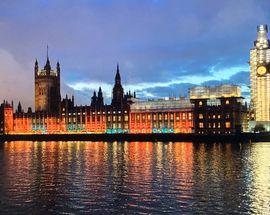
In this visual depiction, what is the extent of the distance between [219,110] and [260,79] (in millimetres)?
17649

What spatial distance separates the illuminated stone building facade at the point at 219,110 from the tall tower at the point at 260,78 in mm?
5550

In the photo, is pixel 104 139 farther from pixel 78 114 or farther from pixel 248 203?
pixel 248 203

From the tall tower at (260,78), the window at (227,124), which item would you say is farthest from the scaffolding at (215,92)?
the window at (227,124)

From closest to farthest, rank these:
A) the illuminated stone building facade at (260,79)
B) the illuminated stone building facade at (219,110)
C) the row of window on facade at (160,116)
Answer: the illuminated stone building facade at (219,110) < the illuminated stone building facade at (260,79) < the row of window on facade at (160,116)

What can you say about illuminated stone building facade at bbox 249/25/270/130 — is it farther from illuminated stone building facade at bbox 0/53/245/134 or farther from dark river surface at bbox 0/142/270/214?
dark river surface at bbox 0/142/270/214

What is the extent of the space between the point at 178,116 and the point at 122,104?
90.3ft

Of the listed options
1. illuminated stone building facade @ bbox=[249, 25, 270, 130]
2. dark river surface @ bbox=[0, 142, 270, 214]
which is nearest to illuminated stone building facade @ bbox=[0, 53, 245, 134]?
illuminated stone building facade @ bbox=[249, 25, 270, 130]

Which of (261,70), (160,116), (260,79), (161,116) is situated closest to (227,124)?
(260,79)

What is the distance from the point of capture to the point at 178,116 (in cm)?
17450

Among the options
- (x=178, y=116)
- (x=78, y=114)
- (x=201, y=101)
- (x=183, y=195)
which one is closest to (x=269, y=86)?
(x=201, y=101)

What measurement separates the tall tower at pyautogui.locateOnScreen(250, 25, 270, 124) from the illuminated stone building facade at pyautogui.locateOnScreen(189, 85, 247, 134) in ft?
18.2

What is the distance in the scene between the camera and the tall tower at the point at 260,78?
158 m

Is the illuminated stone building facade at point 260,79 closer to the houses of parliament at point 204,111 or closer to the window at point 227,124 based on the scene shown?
the houses of parliament at point 204,111

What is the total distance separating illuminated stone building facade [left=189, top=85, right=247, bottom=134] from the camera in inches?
6171
